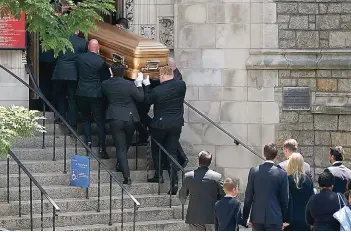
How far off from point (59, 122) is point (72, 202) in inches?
82.6

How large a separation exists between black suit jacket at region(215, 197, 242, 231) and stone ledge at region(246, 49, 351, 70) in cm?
549

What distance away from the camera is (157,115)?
16031 millimetres

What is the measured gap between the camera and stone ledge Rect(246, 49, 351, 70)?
17391 millimetres

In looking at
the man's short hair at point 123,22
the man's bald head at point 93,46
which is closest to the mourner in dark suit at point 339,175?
the man's bald head at point 93,46

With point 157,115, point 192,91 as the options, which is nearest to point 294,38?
point 192,91

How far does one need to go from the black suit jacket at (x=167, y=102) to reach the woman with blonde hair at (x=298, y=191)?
11.1 ft

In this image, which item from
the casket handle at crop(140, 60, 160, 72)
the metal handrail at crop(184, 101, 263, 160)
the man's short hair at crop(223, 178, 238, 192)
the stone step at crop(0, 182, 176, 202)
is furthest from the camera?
the metal handrail at crop(184, 101, 263, 160)

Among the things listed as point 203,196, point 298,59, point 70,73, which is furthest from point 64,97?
point 203,196

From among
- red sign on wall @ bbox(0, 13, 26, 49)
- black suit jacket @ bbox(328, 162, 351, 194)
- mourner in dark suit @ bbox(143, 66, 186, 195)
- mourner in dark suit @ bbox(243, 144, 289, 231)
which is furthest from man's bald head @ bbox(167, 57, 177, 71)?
mourner in dark suit @ bbox(243, 144, 289, 231)

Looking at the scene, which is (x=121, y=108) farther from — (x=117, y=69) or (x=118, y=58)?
(x=118, y=58)

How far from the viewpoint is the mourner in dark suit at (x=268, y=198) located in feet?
41.1

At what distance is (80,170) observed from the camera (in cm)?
1533

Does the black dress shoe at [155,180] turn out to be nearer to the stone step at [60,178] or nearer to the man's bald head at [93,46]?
the stone step at [60,178]

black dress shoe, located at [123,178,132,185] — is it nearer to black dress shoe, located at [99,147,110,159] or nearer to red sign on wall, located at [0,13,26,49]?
black dress shoe, located at [99,147,110,159]
